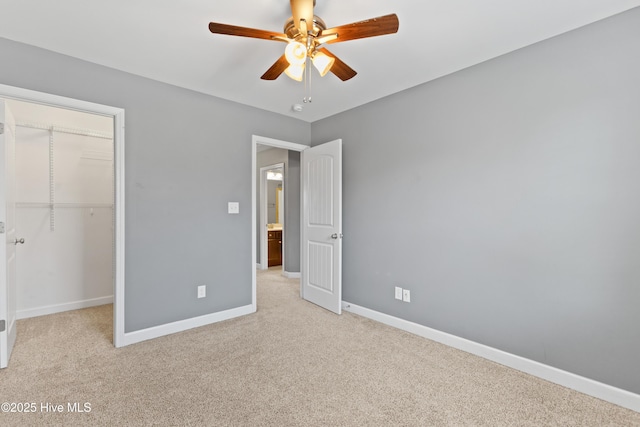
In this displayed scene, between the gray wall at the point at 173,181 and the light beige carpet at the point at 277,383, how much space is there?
45 cm

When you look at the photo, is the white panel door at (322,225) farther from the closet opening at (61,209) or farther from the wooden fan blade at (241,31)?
the closet opening at (61,209)

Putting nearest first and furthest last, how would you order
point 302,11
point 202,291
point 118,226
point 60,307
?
point 302,11, point 118,226, point 202,291, point 60,307

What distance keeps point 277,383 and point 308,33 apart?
2223 millimetres

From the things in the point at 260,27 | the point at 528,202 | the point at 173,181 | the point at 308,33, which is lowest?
the point at 528,202

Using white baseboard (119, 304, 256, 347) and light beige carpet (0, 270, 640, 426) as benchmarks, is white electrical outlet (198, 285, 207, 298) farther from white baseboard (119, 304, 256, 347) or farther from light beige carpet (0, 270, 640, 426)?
light beige carpet (0, 270, 640, 426)

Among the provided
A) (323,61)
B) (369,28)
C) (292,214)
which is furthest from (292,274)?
(369,28)

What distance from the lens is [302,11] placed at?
5.03 feet

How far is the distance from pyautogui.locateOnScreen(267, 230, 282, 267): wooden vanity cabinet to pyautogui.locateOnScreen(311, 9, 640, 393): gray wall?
10.9 ft

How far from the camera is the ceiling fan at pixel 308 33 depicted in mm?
1518

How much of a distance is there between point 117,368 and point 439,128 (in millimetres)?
3224

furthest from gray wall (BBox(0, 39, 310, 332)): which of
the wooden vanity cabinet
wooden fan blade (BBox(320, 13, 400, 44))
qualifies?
the wooden vanity cabinet

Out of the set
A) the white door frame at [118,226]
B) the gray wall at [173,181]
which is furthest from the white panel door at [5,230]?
the white door frame at [118,226]

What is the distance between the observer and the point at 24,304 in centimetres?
317

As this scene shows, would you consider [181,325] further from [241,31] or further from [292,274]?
[241,31]
